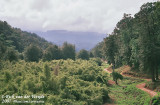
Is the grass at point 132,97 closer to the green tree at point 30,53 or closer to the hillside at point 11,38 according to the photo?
the green tree at point 30,53

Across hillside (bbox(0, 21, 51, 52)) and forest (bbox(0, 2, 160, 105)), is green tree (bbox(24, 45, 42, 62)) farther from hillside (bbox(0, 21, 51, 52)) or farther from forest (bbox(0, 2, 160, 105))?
hillside (bbox(0, 21, 51, 52))

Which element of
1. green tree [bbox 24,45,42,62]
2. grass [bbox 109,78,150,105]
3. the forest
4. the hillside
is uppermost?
the hillside

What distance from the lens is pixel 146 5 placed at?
3581cm

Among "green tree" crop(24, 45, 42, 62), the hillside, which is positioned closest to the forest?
"green tree" crop(24, 45, 42, 62)

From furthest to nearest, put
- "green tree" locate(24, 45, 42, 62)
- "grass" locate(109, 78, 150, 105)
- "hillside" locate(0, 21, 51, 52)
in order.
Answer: "hillside" locate(0, 21, 51, 52)
"green tree" locate(24, 45, 42, 62)
"grass" locate(109, 78, 150, 105)

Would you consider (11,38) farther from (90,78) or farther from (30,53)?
(90,78)

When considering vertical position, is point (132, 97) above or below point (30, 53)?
below

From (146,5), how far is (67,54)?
1544 inches

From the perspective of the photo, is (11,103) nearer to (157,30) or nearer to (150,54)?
(150,54)

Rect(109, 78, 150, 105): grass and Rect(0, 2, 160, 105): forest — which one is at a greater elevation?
Rect(0, 2, 160, 105): forest

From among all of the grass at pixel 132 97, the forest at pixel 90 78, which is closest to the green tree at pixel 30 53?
the forest at pixel 90 78

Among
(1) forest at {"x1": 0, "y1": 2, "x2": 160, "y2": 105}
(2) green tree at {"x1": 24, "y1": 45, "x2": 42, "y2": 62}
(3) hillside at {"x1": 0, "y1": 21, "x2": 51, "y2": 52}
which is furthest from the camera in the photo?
(3) hillside at {"x1": 0, "y1": 21, "x2": 51, "y2": 52}

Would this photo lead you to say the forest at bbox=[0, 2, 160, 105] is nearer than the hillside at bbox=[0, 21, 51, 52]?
Yes

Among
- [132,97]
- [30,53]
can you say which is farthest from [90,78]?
[30,53]
